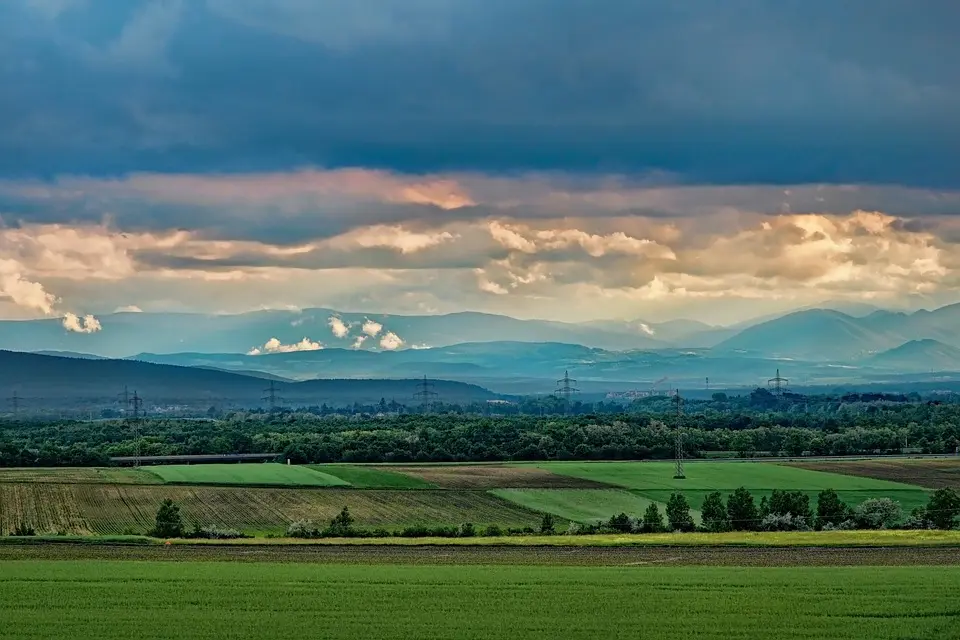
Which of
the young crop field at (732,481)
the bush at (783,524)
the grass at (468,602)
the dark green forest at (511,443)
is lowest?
the grass at (468,602)

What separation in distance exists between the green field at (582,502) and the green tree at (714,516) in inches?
235

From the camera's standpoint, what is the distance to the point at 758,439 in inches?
6526

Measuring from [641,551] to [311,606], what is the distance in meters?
24.7

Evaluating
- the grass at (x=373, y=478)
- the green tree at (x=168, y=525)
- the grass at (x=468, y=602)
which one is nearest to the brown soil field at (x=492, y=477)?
the grass at (x=373, y=478)

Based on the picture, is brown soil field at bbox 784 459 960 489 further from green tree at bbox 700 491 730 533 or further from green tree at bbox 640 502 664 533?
green tree at bbox 640 502 664 533

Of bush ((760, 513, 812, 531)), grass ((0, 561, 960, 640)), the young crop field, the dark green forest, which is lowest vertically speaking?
grass ((0, 561, 960, 640))

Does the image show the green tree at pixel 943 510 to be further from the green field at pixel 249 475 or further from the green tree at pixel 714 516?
the green field at pixel 249 475

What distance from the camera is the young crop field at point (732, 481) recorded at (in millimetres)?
104688

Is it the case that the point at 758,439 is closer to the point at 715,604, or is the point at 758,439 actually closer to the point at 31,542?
the point at 31,542

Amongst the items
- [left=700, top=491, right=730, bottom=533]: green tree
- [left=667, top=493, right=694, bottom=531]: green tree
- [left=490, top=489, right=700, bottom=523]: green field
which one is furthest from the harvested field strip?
[left=700, top=491, right=730, bottom=533]: green tree

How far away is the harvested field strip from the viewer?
114m

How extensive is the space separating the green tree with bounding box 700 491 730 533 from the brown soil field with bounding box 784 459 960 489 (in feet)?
107

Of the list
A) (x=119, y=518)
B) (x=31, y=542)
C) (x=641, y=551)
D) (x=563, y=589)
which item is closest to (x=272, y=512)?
(x=119, y=518)

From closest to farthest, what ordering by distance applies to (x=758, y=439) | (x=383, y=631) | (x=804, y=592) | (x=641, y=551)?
(x=383, y=631)
(x=804, y=592)
(x=641, y=551)
(x=758, y=439)
